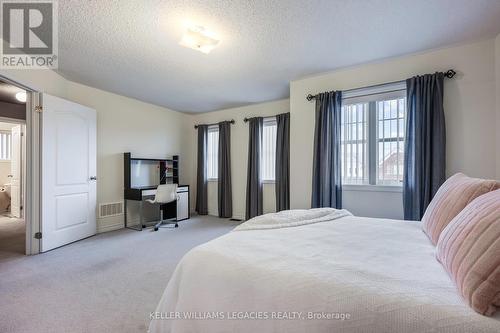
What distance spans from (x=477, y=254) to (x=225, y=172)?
14.5 ft

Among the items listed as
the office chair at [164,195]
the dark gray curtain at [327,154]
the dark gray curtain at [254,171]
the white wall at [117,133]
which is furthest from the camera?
the dark gray curtain at [254,171]

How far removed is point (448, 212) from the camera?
1.30m

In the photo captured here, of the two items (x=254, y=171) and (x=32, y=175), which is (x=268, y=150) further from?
(x=32, y=175)

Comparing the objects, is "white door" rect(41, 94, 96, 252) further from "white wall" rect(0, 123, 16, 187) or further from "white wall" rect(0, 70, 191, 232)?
"white wall" rect(0, 123, 16, 187)

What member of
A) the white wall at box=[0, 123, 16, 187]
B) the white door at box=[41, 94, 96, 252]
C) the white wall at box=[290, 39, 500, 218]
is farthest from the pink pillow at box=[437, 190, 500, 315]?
the white wall at box=[0, 123, 16, 187]

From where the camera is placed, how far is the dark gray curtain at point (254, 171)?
452 cm

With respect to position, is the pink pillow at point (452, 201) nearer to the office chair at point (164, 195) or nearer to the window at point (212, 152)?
the office chair at point (164, 195)

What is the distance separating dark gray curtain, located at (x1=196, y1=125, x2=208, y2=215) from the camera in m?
5.29

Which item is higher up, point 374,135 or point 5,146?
point 5,146

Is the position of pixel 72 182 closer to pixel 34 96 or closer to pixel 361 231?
pixel 34 96

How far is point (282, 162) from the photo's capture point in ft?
13.9

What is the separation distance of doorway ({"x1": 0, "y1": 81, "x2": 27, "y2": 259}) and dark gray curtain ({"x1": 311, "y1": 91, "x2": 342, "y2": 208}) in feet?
13.0

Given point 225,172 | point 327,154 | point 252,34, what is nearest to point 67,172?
point 225,172

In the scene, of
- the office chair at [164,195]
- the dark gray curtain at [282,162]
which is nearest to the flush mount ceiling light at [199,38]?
the dark gray curtain at [282,162]
